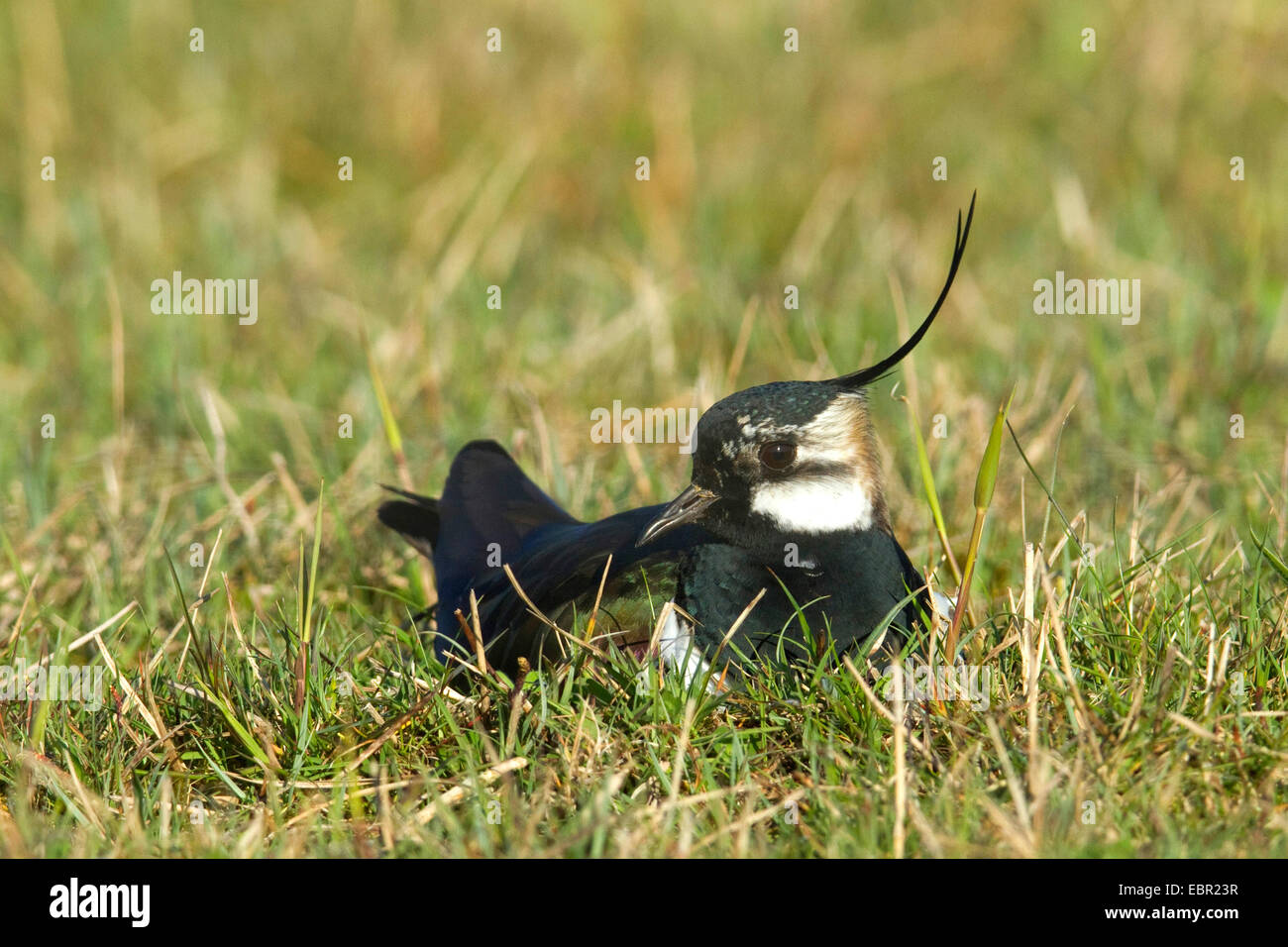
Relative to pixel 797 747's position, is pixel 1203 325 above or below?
above

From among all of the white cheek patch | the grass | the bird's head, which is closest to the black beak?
the bird's head

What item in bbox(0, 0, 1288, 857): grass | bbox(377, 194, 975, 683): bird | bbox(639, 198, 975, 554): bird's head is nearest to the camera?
bbox(0, 0, 1288, 857): grass

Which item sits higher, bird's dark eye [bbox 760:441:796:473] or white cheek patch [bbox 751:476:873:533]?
bird's dark eye [bbox 760:441:796:473]

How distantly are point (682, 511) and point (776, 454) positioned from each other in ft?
0.83

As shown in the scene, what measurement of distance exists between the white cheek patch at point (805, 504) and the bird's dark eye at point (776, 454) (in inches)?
1.7

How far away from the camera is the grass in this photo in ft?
9.96

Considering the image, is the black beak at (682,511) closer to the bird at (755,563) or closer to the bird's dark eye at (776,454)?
the bird at (755,563)

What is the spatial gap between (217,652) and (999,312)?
13.1 ft

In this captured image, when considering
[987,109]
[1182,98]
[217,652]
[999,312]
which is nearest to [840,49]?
[987,109]

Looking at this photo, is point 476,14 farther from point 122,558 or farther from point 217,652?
point 217,652

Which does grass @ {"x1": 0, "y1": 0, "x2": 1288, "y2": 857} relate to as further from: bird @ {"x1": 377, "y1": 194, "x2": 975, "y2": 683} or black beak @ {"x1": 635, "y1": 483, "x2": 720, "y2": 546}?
black beak @ {"x1": 635, "y1": 483, "x2": 720, "y2": 546}

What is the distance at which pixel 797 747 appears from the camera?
3113 mm

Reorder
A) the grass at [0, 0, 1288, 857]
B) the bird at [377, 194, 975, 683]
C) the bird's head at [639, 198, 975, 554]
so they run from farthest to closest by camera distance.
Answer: the bird's head at [639, 198, 975, 554] < the bird at [377, 194, 975, 683] < the grass at [0, 0, 1288, 857]

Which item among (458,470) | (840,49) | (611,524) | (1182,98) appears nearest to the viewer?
(611,524)
